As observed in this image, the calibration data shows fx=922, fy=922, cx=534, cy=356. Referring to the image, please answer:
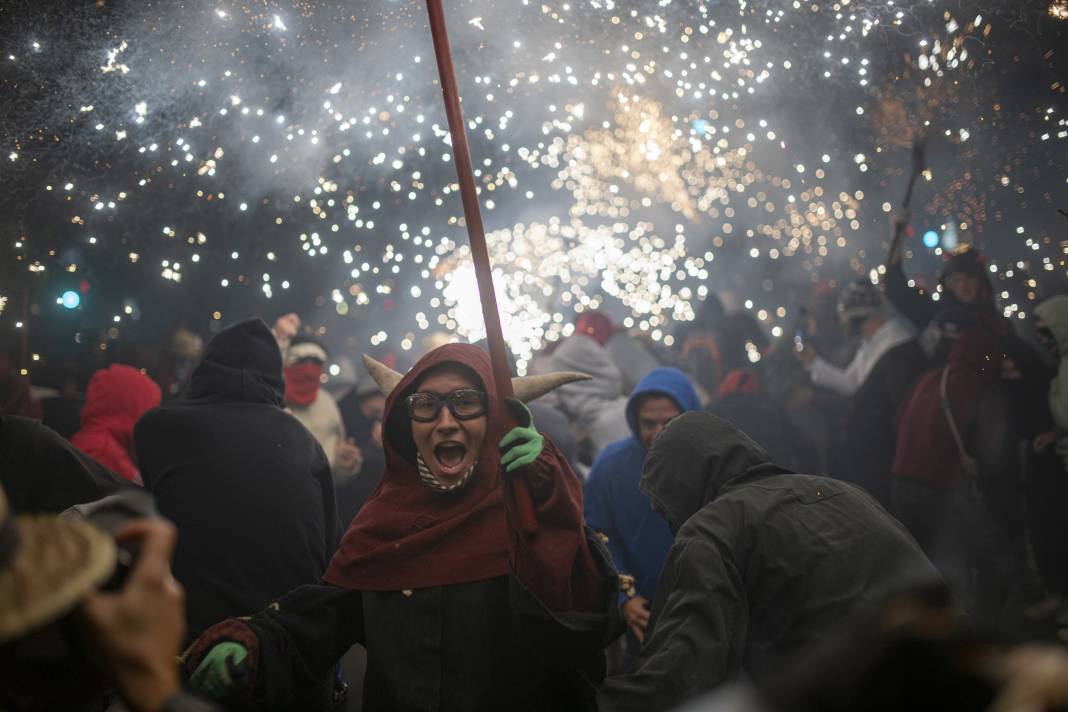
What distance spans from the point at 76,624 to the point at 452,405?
2.28 m

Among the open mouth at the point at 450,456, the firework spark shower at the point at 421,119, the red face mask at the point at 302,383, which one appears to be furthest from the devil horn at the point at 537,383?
the red face mask at the point at 302,383

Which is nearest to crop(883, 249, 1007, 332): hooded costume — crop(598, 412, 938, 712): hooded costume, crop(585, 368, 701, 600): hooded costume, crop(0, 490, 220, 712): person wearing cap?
crop(585, 368, 701, 600): hooded costume

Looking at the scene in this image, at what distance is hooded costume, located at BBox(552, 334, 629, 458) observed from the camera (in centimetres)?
663

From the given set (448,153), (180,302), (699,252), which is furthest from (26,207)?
(699,252)

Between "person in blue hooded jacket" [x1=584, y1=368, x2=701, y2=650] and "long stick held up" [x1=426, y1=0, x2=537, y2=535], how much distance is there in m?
1.97

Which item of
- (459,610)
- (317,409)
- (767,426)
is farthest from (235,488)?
(767,426)

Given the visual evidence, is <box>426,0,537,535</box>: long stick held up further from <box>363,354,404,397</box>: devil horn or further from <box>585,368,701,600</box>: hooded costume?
<box>585,368,701,600</box>: hooded costume

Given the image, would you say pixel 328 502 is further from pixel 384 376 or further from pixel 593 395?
pixel 593 395

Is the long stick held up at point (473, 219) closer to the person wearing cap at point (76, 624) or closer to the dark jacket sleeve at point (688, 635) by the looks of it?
the dark jacket sleeve at point (688, 635)

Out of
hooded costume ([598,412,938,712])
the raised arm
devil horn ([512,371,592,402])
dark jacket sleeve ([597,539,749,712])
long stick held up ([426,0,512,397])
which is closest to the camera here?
dark jacket sleeve ([597,539,749,712])

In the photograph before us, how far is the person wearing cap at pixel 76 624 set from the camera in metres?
1.12

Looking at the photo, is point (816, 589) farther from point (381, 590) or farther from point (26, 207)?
point (26, 207)

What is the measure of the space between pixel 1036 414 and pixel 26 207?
6.12 m

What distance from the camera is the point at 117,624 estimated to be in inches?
47.4
